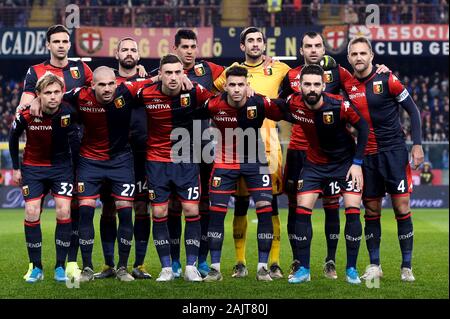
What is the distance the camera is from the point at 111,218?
33.5ft

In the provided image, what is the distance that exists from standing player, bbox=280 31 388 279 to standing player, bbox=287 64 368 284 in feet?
1.17

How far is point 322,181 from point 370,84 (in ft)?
3.75

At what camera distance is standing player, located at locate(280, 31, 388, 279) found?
9992mm

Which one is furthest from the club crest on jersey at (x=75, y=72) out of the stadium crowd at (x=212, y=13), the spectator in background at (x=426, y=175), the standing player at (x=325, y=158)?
the stadium crowd at (x=212, y=13)

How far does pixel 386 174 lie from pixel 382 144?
318mm

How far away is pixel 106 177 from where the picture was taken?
378 inches

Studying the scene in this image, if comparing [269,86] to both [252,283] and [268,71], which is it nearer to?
[268,71]

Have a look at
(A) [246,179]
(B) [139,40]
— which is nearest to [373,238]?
(A) [246,179]

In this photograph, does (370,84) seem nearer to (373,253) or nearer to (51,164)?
(373,253)

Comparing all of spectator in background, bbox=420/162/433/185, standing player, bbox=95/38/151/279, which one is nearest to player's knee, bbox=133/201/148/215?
standing player, bbox=95/38/151/279

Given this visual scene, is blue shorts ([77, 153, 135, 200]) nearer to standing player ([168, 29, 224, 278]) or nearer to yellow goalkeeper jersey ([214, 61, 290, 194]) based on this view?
standing player ([168, 29, 224, 278])

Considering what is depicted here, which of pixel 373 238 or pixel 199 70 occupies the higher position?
pixel 199 70

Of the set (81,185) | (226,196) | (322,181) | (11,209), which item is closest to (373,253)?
(322,181)

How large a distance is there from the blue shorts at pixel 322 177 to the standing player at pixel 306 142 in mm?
265
